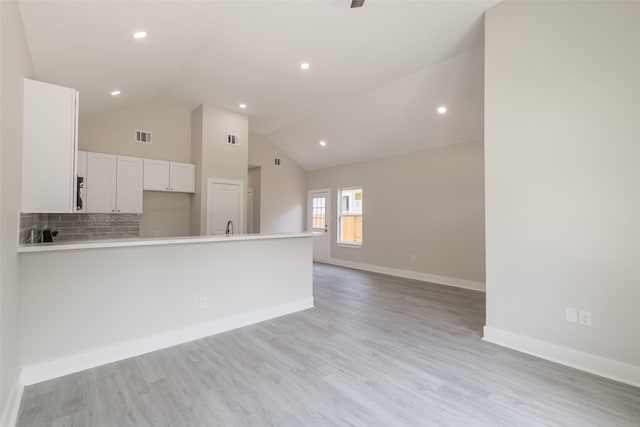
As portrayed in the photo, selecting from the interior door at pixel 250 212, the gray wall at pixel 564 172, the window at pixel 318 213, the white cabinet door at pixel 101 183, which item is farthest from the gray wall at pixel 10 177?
the window at pixel 318 213

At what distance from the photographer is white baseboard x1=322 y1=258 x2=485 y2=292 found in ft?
16.9

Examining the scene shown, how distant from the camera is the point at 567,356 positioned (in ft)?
8.15

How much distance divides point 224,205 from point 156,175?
1266 mm

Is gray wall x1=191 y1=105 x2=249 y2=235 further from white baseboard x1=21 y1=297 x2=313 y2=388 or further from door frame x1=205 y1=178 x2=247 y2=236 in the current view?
white baseboard x1=21 y1=297 x2=313 y2=388

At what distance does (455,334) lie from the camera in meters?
3.11

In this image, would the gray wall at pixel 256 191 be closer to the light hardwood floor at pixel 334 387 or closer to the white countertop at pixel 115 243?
the white countertop at pixel 115 243

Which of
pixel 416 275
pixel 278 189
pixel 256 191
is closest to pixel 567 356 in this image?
pixel 416 275

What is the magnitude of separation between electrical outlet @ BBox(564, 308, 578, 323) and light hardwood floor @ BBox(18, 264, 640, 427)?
16.1 inches

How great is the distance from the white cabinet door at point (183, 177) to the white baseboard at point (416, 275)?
4067 millimetres

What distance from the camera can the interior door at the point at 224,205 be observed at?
5453 mm

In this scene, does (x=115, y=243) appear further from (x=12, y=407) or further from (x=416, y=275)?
(x=416, y=275)

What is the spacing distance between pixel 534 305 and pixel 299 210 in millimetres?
6286

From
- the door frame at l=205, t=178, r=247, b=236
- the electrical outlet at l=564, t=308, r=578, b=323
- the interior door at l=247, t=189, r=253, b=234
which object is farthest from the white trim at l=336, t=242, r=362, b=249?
the electrical outlet at l=564, t=308, r=578, b=323

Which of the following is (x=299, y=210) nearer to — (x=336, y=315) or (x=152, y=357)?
(x=336, y=315)
